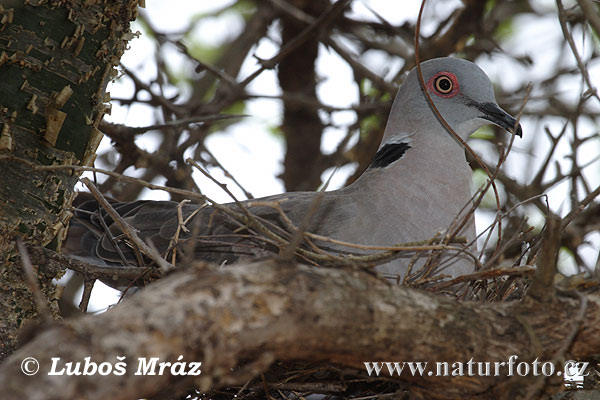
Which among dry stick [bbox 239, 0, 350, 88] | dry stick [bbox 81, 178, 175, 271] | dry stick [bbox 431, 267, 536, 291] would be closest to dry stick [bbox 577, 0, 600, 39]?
dry stick [bbox 431, 267, 536, 291]

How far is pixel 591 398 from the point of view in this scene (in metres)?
2.37

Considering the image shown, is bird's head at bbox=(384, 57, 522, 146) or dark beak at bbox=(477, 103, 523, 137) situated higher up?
bird's head at bbox=(384, 57, 522, 146)

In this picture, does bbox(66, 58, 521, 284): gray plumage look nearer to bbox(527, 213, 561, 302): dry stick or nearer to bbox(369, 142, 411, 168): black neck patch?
bbox(369, 142, 411, 168): black neck patch

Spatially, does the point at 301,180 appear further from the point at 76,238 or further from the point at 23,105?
the point at 23,105

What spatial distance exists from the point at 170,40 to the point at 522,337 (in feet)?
10.2


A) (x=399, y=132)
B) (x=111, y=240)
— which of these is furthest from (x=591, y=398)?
(x=111, y=240)

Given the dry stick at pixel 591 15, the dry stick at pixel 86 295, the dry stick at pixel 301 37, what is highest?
the dry stick at pixel 301 37

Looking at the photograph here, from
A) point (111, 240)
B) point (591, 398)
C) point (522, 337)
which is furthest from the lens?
point (111, 240)

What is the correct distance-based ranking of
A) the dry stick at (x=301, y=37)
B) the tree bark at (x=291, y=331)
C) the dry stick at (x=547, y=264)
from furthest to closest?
the dry stick at (x=301, y=37) < the dry stick at (x=547, y=264) < the tree bark at (x=291, y=331)

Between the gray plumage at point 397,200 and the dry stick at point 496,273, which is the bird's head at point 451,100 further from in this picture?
the dry stick at point 496,273

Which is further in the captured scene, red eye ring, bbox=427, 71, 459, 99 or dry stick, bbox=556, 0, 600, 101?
red eye ring, bbox=427, 71, 459, 99

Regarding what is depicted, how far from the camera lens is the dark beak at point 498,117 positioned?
3.02 meters

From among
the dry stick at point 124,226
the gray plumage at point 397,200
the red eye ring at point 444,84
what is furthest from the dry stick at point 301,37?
the dry stick at point 124,226

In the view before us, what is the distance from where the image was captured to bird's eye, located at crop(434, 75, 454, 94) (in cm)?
325
